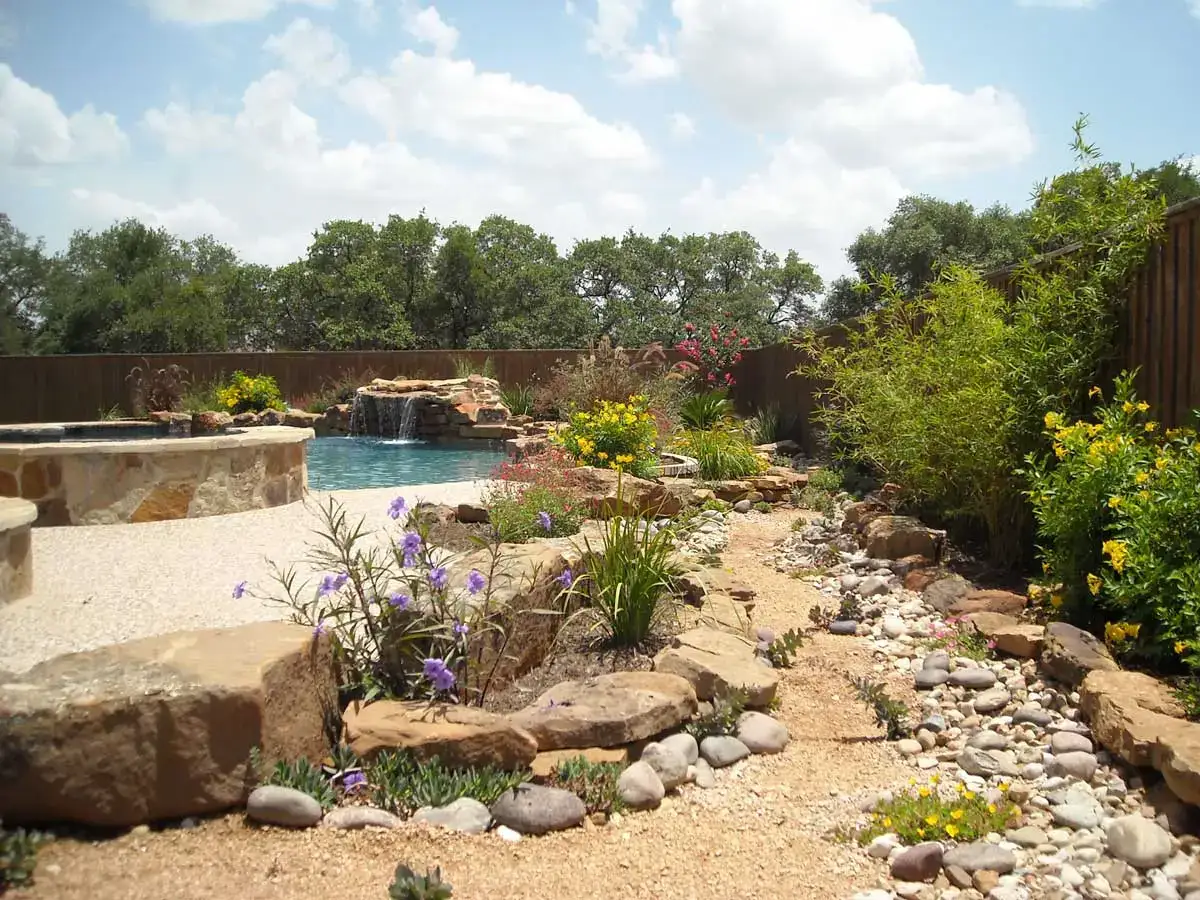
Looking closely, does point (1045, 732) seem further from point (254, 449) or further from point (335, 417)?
point (335, 417)

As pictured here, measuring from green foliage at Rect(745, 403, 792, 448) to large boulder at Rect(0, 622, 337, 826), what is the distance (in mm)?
10108

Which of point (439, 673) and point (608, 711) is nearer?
point (439, 673)

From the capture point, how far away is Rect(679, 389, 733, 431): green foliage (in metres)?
11.4

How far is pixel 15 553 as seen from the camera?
435 cm

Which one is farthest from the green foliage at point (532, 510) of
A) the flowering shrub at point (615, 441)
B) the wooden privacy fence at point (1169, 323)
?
the wooden privacy fence at point (1169, 323)

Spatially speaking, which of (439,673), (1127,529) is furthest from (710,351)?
(439,673)

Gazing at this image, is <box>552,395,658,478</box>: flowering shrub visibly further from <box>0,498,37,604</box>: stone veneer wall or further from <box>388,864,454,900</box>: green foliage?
<box>388,864,454,900</box>: green foliage

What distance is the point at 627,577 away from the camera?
3.93 m

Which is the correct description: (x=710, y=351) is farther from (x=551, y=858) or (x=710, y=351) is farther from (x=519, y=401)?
(x=551, y=858)

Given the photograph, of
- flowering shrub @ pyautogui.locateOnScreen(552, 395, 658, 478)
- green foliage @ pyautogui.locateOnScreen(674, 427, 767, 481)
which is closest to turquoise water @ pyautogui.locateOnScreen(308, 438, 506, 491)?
flowering shrub @ pyautogui.locateOnScreen(552, 395, 658, 478)

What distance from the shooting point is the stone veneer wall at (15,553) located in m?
4.25

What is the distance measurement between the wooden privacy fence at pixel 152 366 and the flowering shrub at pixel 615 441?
1005 centimetres

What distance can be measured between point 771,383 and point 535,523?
9.56 metres

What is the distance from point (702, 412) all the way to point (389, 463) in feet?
14.1
